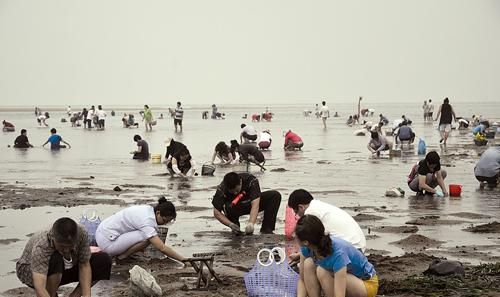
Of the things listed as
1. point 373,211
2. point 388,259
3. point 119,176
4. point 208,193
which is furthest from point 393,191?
point 119,176

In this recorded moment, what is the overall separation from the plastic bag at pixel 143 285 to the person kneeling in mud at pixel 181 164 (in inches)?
418

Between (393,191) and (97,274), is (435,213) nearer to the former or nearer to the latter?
(393,191)

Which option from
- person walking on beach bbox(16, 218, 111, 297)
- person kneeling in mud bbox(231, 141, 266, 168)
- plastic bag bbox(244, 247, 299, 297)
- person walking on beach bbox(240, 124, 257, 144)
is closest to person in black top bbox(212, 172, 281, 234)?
plastic bag bbox(244, 247, 299, 297)

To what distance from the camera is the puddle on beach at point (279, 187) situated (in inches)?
413

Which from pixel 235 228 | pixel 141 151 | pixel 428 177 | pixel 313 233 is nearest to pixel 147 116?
pixel 141 151

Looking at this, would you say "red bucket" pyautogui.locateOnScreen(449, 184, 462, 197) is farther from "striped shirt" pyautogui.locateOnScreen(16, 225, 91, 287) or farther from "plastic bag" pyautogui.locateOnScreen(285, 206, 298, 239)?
"striped shirt" pyautogui.locateOnScreen(16, 225, 91, 287)

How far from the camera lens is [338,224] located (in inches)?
294

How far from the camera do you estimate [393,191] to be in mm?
14930

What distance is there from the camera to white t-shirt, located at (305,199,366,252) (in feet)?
24.3

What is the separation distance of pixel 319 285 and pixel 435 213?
6.65 metres

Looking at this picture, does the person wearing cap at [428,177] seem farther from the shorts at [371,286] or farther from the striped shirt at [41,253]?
the striped shirt at [41,253]

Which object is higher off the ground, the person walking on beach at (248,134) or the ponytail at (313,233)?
the ponytail at (313,233)

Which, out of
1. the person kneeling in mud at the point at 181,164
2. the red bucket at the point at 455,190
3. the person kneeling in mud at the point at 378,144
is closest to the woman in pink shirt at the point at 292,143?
the person kneeling in mud at the point at 378,144

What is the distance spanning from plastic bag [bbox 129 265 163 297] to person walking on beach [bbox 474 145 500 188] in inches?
402
